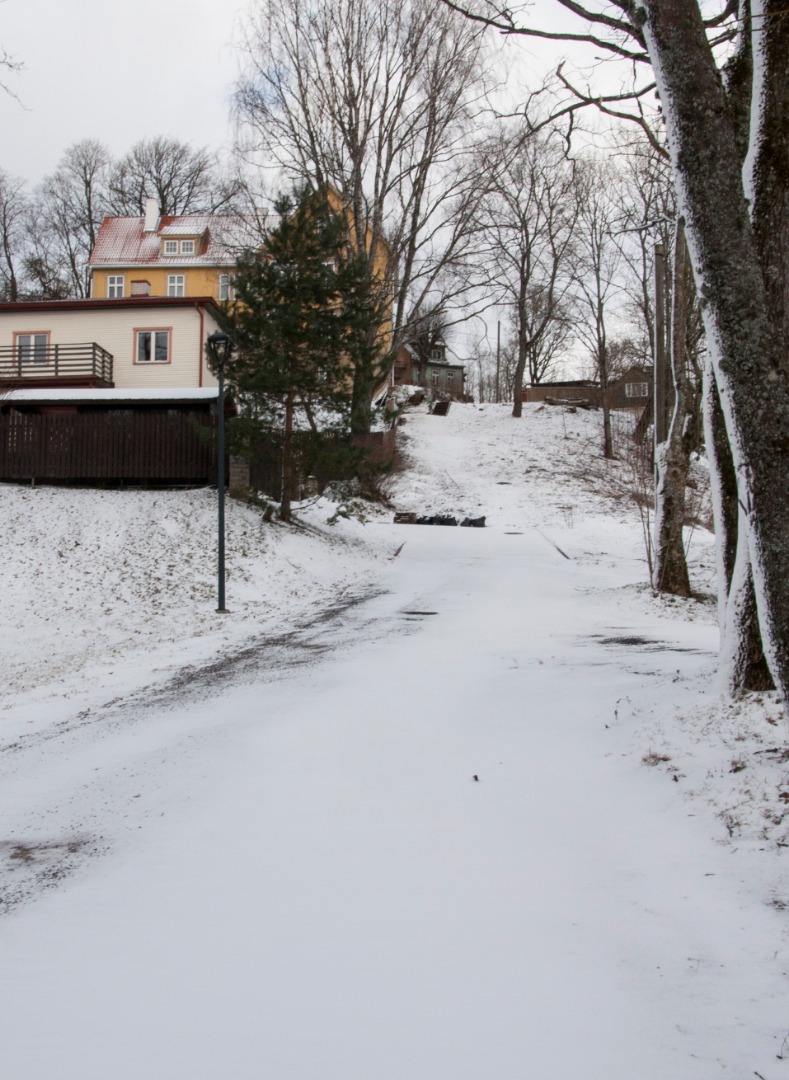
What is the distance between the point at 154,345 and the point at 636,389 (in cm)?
2892

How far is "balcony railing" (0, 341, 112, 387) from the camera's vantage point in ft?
102

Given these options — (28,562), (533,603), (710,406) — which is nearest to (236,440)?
(28,562)

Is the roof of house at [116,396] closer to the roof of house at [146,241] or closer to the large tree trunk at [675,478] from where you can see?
the large tree trunk at [675,478]

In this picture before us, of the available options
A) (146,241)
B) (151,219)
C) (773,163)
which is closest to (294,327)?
(773,163)

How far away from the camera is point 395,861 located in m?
3.96

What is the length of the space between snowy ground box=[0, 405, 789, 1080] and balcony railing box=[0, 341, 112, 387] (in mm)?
23322

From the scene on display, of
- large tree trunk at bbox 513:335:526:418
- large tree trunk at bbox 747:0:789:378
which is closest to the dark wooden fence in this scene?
large tree trunk at bbox 747:0:789:378

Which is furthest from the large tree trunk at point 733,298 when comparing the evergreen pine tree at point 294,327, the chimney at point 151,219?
the chimney at point 151,219

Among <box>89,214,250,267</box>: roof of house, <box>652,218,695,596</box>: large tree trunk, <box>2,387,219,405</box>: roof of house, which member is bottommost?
<box>652,218,695,596</box>: large tree trunk

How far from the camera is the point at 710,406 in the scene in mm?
5633

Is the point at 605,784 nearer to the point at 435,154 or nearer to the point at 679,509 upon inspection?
the point at 679,509

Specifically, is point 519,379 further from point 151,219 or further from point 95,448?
point 95,448

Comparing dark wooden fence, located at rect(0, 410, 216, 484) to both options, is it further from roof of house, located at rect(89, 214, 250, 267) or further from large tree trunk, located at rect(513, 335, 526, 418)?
roof of house, located at rect(89, 214, 250, 267)

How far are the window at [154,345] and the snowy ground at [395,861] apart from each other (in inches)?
960
